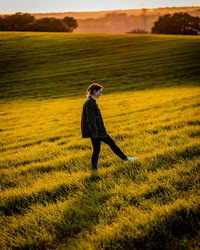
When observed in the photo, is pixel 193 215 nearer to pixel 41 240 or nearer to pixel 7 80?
pixel 41 240

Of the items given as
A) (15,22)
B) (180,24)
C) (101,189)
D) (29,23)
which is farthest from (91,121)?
(15,22)

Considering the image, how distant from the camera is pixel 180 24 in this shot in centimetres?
6000

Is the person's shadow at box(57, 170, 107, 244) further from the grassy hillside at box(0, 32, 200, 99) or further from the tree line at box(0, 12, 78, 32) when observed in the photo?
the tree line at box(0, 12, 78, 32)

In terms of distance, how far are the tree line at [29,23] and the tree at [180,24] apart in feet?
114

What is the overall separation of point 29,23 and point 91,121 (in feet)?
254

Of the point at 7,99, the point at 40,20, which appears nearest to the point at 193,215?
the point at 7,99

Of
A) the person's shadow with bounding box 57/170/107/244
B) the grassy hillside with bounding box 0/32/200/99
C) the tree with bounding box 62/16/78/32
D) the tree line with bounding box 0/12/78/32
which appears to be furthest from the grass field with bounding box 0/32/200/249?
the tree with bounding box 62/16/78/32

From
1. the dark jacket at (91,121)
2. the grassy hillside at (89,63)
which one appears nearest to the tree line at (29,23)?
the grassy hillside at (89,63)

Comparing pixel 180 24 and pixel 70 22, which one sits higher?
pixel 70 22

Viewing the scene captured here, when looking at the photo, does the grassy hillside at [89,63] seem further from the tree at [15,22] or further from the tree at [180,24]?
the tree at [15,22]

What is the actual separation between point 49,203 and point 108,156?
1.99m

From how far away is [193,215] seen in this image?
2328 mm

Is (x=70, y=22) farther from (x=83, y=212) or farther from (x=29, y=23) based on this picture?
(x=83, y=212)

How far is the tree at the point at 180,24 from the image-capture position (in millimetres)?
59375
